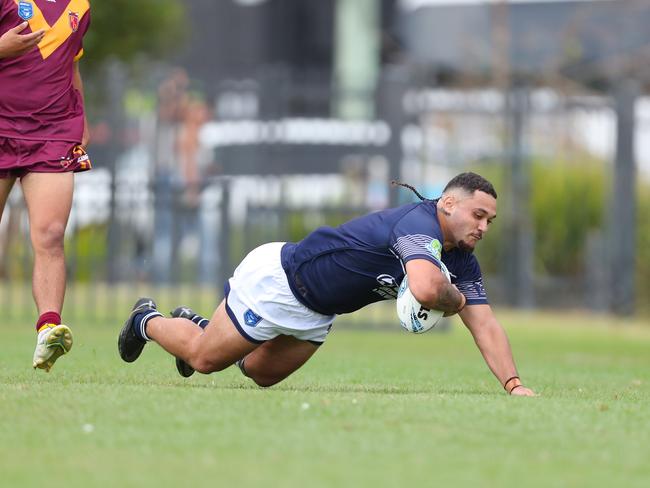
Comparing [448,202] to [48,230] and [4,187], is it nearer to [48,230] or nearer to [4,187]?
[48,230]

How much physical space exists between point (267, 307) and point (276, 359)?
474 millimetres

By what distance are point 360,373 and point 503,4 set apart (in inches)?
638

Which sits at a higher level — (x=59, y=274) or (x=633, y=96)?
(x=633, y=96)

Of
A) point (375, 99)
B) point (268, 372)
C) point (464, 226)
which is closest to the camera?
point (464, 226)

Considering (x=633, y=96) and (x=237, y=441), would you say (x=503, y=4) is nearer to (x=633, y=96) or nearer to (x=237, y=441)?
(x=633, y=96)

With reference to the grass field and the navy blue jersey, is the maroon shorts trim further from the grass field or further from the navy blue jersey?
the navy blue jersey

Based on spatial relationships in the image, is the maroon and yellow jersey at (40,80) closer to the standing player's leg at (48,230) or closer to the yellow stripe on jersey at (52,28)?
the yellow stripe on jersey at (52,28)

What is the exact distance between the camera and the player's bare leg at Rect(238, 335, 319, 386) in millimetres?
7758

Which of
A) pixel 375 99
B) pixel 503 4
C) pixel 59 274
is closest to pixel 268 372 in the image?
pixel 59 274

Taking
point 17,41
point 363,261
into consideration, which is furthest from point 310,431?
point 17,41

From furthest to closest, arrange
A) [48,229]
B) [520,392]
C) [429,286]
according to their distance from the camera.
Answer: [48,229] → [520,392] → [429,286]

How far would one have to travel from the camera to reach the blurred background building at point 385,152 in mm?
17562

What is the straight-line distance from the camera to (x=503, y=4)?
2455 centimetres

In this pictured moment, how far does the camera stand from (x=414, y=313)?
267 inches
